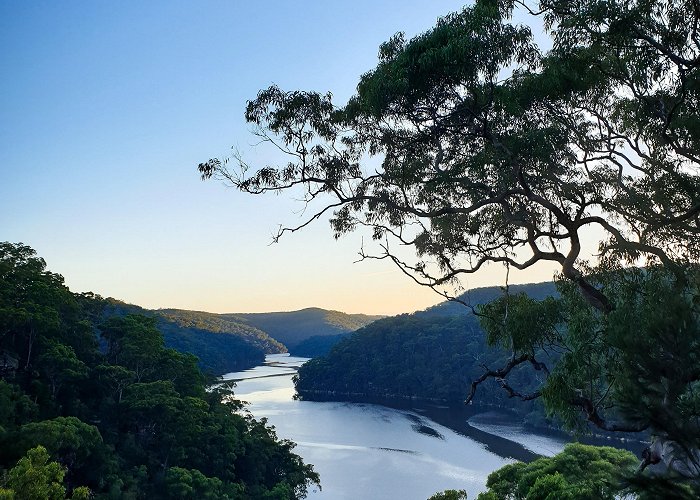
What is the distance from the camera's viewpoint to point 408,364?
80625mm

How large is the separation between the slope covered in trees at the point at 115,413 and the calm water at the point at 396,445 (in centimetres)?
633

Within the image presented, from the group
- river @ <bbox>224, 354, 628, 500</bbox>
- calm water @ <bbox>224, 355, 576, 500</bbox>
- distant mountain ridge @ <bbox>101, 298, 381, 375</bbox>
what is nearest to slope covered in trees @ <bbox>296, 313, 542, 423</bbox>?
river @ <bbox>224, 354, 628, 500</bbox>

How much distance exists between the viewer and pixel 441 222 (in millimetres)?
9664

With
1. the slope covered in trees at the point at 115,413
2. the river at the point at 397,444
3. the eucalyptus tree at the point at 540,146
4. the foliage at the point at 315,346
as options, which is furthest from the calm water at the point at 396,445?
→ the foliage at the point at 315,346

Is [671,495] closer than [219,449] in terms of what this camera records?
Yes

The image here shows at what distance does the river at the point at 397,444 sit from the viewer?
3356 centimetres

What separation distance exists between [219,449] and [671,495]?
26240 millimetres

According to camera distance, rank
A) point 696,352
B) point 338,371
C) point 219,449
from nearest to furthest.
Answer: point 696,352
point 219,449
point 338,371

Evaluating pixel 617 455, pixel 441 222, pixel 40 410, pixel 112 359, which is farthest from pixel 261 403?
pixel 441 222

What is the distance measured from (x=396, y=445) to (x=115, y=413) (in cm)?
2433

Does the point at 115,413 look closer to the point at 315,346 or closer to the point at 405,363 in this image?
the point at 405,363

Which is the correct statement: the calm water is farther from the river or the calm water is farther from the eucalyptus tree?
the eucalyptus tree

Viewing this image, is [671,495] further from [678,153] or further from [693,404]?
[678,153]

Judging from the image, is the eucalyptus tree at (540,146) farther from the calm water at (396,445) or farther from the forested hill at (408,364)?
the forested hill at (408,364)
